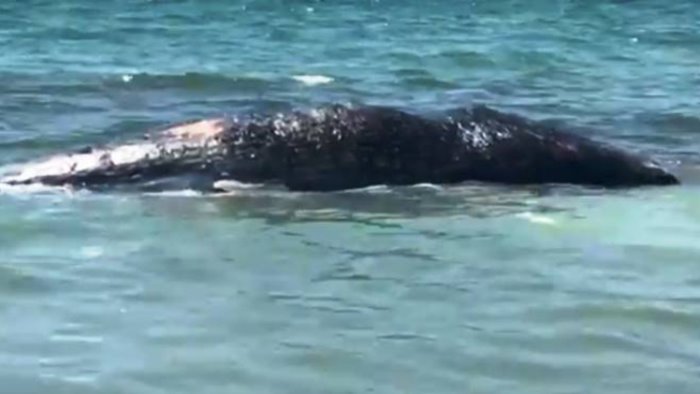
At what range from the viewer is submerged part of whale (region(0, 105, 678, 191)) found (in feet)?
30.9

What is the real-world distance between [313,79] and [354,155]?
772 centimetres

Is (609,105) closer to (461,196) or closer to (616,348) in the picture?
(461,196)

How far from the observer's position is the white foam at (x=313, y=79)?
55.5ft

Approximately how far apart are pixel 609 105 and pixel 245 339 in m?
9.27

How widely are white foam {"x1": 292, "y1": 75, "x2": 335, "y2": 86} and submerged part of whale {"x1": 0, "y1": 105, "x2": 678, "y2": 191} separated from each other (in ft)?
22.2

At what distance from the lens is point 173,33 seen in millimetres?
24047

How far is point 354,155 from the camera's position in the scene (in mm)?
9664

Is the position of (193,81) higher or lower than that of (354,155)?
higher

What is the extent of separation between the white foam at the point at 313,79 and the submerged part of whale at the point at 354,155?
22.2ft

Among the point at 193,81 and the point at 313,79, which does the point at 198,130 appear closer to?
the point at 193,81

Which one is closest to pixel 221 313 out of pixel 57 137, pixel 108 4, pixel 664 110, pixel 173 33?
pixel 57 137

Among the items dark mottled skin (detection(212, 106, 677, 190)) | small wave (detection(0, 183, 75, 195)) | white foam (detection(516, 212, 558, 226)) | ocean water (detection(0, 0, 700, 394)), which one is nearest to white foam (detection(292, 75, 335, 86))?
ocean water (detection(0, 0, 700, 394))

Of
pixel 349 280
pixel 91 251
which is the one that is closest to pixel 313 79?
pixel 91 251

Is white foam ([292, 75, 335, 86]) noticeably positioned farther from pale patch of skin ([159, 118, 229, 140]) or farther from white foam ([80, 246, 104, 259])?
white foam ([80, 246, 104, 259])
